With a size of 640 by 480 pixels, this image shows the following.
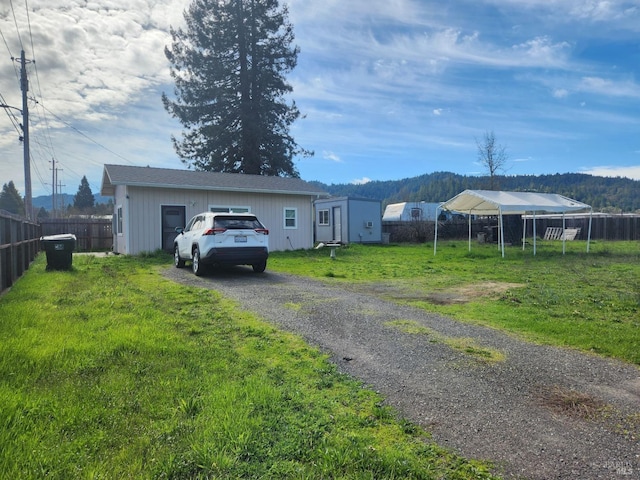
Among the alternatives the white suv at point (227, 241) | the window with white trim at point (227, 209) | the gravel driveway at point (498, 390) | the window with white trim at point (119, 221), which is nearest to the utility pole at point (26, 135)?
the window with white trim at point (119, 221)

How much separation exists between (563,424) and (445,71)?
603 inches

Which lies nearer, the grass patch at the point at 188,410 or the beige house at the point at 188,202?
the grass patch at the point at 188,410

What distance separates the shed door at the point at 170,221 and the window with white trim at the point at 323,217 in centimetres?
1163

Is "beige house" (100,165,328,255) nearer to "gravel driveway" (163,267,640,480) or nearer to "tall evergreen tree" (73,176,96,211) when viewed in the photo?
"gravel driveway" (163,267,640,480)

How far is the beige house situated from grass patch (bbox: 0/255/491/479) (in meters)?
10.9

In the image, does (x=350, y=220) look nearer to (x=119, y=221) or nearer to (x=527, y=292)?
(x=119, y=221)

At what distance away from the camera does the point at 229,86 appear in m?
29.4

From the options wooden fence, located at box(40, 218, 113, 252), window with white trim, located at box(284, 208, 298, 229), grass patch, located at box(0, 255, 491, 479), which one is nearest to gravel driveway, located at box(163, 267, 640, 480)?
grass patch, located at box(0, 255, 491, 479)

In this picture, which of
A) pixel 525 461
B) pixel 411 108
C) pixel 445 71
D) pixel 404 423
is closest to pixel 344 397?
pixel 404 423

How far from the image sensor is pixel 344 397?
314cm

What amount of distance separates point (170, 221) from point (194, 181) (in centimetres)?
202

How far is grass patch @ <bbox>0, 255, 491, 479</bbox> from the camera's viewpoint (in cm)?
221

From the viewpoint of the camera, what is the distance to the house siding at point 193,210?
1545 centimetres

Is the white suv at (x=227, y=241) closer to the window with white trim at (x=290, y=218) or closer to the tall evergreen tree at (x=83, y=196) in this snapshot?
the window with white trim at (x=290, y=218)
